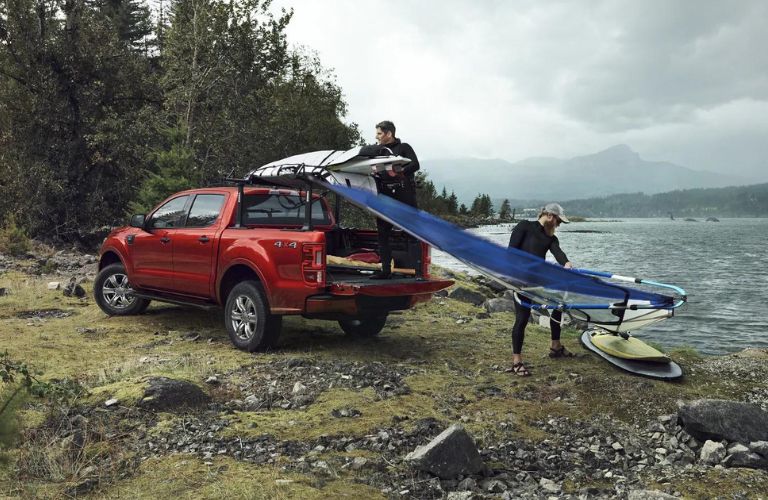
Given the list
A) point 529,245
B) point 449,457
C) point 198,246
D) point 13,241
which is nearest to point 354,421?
point 449,457

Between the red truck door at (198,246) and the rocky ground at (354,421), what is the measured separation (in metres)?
0.84

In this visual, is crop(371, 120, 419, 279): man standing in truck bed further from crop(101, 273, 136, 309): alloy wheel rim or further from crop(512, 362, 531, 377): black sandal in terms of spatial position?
crop(101, 273, 136, 309): alloy wheel rim

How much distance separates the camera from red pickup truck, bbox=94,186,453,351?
7598 mm

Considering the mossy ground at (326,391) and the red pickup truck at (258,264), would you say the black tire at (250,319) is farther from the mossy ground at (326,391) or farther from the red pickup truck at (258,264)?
the mossy ground at (326,391)

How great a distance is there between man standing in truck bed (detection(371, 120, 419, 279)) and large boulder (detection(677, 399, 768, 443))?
4.04m

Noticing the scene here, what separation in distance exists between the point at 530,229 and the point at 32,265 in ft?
51.7

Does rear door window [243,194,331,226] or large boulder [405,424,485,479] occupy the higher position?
rear door window [243,194,331,226]

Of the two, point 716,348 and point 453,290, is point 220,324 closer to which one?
point 453,290

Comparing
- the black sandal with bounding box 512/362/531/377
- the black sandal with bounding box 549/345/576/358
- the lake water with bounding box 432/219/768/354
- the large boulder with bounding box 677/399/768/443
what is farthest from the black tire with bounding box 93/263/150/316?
the large boulder with bounding box 677/399/768/443

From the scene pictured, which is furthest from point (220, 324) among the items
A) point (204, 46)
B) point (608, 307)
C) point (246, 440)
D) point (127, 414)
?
point (204, 46)

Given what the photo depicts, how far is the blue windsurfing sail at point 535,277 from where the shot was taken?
6.71 m

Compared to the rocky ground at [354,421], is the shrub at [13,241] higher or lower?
higher

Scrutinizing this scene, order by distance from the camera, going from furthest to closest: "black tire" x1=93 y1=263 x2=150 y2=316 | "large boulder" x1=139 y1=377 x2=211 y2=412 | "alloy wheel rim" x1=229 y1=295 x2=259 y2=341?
"black tire" x1=93 y1=263 x2=150 y2=316 → "alloy wheel rim" x1=229 y1=295 x2=259 y2=341 → "large boulder" x1=139 y1=377 x2=211 y2=412

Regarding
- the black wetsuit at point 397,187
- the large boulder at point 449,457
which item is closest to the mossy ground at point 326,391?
the large boulder at point 449,457
